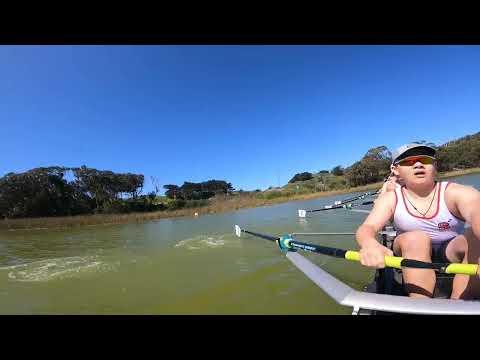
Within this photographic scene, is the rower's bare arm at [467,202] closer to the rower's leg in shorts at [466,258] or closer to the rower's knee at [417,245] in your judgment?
the rower's leg in shorts at [466,258]

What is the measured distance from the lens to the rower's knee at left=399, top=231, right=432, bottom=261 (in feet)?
7.08

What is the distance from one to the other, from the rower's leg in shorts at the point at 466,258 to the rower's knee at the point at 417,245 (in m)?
0.18

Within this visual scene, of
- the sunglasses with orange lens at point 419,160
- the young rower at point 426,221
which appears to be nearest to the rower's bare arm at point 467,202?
the young rower at point 426,221

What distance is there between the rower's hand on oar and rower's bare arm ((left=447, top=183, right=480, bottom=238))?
609 mm

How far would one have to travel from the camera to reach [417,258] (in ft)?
7.10

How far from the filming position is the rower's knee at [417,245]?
2.16 metres

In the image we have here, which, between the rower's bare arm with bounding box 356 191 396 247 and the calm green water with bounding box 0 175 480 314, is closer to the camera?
the rower's bare arm with bounding box 356 191 396 247

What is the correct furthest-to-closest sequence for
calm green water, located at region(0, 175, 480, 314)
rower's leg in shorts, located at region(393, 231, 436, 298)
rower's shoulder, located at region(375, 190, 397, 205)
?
1. calm green water, located at region(0, 175, 480, 314)
2. rower's shoulder, located at region(375, 190, 397, 205)
3. rower's leg in shorts, located at region(393, 231, 436, 298)

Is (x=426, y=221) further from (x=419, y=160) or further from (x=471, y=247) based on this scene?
(x=419, y=160)

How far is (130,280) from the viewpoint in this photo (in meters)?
5.04

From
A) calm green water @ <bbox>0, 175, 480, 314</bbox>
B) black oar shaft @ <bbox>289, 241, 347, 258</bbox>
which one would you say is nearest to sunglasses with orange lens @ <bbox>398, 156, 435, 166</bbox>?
black oar shaft @ <bbox>289, 241, 347, 258</bbox>

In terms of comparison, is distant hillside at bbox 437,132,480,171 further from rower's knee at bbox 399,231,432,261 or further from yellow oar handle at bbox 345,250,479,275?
yellow oar handle at bbox 345,250,479,275

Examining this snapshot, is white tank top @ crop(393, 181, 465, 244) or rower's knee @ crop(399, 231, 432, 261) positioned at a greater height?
white tank top @ crop(393, 181, 465, 244)
